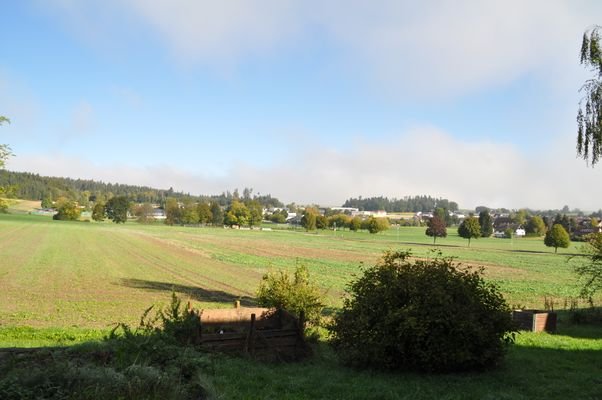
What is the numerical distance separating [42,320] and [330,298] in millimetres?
14051

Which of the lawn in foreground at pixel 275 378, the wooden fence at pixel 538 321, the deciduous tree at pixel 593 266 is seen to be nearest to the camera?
the lawn in foreground at pixel 275 378

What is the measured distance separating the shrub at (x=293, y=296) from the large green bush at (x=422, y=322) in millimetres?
3066

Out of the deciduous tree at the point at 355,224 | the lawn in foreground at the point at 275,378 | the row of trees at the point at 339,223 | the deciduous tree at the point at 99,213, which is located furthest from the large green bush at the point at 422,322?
the deciduous tree at the point at 99,213

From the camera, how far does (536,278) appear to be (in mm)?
46031

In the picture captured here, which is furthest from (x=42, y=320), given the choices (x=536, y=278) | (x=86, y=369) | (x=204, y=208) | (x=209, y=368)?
(x=204, y=208)

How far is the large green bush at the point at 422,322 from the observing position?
934 cm

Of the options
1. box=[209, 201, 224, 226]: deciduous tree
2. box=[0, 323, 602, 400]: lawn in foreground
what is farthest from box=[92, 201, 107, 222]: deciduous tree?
box=[0, 323, 602, 400]: lawn in foreground

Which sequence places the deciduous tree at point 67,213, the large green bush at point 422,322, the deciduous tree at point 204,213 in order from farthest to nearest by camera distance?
the deciduous tree at point 204,213 < the deciduous tree at point 67,213 < the large green bush at point 422,322

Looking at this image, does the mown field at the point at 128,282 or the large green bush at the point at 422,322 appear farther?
the mown field at the point at 128,282

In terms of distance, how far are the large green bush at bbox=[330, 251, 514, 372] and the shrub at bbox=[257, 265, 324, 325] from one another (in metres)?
3.07

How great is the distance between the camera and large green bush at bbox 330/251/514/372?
30.6ft

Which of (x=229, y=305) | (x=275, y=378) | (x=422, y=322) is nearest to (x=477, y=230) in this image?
(x=229, y=305)

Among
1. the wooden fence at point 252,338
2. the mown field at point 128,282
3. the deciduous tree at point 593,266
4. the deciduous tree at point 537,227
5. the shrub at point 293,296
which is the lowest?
the mown field at point 128,282

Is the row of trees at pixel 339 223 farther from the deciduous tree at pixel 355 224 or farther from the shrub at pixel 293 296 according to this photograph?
the shrub at pixel 293 296
